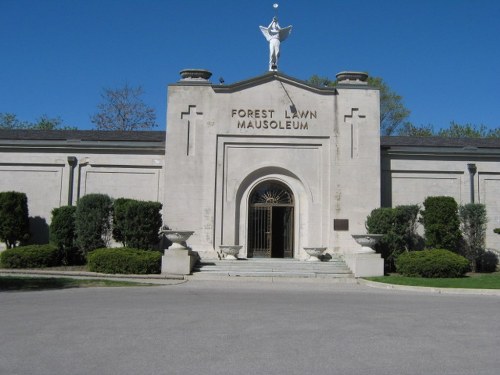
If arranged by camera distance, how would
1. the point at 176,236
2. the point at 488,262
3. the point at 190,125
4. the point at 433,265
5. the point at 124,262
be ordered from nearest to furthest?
the point at 433,265
the point at 124,262
the point at 176,236
the point at 190,125
the point at 488,262

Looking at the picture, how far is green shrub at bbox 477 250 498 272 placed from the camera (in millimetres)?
25008

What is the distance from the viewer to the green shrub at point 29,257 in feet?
72.3

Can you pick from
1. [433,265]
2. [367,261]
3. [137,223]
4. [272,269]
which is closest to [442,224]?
[433,265]

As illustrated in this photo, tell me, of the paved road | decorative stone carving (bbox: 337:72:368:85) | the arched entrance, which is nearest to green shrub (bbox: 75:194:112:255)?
the arched entrance

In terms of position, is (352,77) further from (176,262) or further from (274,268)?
(176,262)

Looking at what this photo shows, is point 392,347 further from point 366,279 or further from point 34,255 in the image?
point 34,255

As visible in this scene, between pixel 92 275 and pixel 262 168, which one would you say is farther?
pixel 262 168

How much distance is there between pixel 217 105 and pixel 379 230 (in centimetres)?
907

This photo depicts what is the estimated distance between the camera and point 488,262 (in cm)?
2562

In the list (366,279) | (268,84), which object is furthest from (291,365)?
(268,84)

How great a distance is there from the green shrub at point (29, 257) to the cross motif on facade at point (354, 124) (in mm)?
13709

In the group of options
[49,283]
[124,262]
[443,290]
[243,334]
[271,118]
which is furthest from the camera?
[271,118]

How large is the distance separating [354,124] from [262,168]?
4.65 m

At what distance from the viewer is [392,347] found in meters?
8.30
